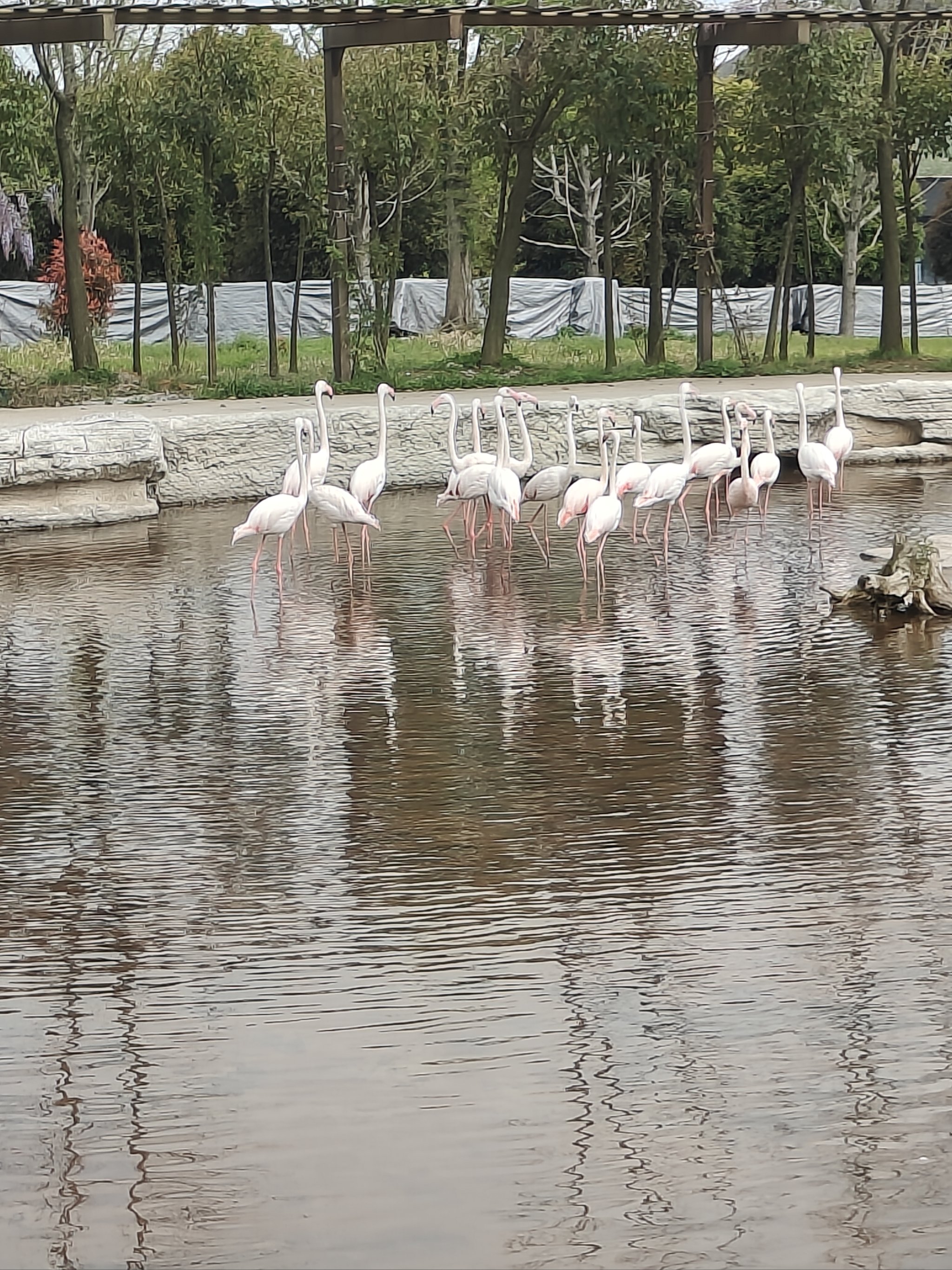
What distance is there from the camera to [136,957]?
530 cm

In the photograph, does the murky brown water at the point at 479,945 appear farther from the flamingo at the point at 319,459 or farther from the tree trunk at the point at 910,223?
the tree trunk at the point at 910,223

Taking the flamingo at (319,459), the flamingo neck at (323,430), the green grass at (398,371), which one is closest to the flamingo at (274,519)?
the flamingo at (319,459)

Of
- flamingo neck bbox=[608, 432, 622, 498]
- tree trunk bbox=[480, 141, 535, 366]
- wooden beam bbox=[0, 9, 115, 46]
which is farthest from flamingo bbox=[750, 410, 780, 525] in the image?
tree trunk bbox=[480, 141, 535, 366]

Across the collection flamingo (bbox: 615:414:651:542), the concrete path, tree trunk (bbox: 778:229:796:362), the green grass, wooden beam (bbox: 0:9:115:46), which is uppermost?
wooden beam (bbox: 0:9:115:46)

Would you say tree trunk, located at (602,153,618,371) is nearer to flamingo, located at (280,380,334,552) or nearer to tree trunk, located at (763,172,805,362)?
tree trunk, located at (763,172,805,362)

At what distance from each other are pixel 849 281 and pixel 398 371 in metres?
17.4

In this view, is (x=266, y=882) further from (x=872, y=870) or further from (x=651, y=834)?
(x=872, y=870)

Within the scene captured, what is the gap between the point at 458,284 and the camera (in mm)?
32188

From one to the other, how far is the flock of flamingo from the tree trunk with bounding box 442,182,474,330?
1673cm

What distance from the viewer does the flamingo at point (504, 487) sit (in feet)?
38.7

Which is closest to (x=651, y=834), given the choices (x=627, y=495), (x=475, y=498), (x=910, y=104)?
(x=475, y=498)

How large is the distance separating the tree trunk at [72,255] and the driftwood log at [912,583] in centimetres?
1183

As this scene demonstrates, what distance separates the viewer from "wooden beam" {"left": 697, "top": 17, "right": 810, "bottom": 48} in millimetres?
19047

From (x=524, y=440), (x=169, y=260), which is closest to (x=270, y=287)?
(x=169, y=260)
